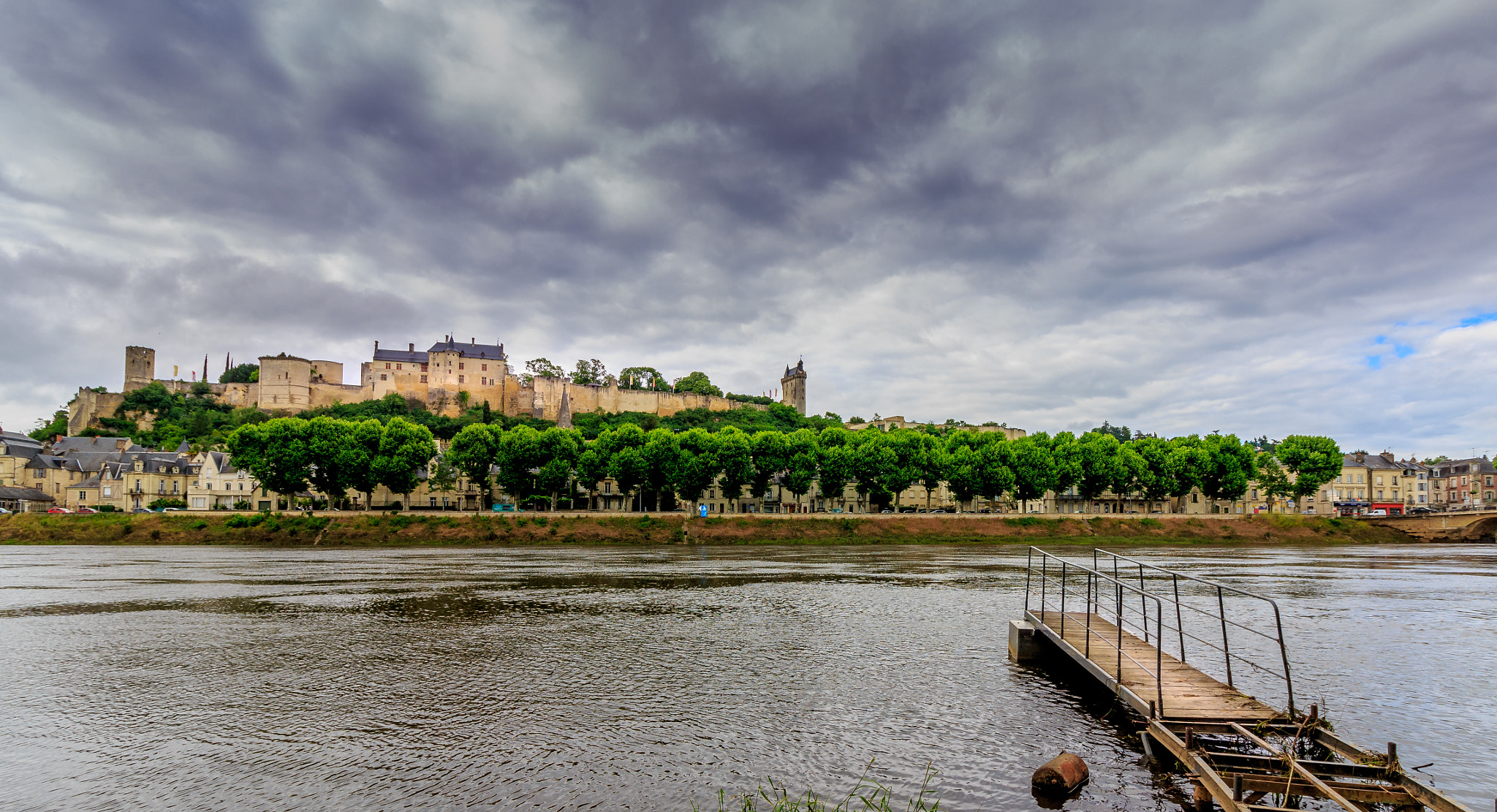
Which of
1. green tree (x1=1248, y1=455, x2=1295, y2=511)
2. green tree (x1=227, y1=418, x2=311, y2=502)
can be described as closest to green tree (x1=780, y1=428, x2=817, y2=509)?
green tree (x1=227, y1=418, x2=311, y2=502)

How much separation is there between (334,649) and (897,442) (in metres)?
75.5

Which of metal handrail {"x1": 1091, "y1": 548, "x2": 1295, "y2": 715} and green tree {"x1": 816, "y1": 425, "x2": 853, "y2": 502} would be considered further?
green tree {"x1": 816, "y1": 425, "x2": 853, "y2": 502}

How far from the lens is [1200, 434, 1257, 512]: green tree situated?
297 feet

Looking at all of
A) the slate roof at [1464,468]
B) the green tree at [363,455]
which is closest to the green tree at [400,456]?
the green tree at [363,455]

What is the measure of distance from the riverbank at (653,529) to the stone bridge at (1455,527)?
5.76ft

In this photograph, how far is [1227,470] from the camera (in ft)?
300

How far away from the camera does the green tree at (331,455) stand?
7744 cm

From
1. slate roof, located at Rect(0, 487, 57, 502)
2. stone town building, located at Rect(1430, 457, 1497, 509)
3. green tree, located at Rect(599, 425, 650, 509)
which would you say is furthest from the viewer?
stone town building, located at Rect(1430, 457, 1497, 509)

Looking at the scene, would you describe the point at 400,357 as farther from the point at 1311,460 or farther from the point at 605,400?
the point at 1311,460

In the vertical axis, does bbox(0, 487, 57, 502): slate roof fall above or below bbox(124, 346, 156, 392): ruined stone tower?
below

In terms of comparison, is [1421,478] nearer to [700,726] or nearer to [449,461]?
[449,461]

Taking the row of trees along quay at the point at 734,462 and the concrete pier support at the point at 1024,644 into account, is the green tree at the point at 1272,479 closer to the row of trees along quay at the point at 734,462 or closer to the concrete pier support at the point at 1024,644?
the row of trees along quay at the point at 734,462

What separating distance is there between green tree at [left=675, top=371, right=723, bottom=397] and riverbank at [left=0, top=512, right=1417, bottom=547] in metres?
88.1

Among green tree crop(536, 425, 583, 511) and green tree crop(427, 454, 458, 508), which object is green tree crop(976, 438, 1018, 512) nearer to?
green tree crop(536, 425, 583, 511)
